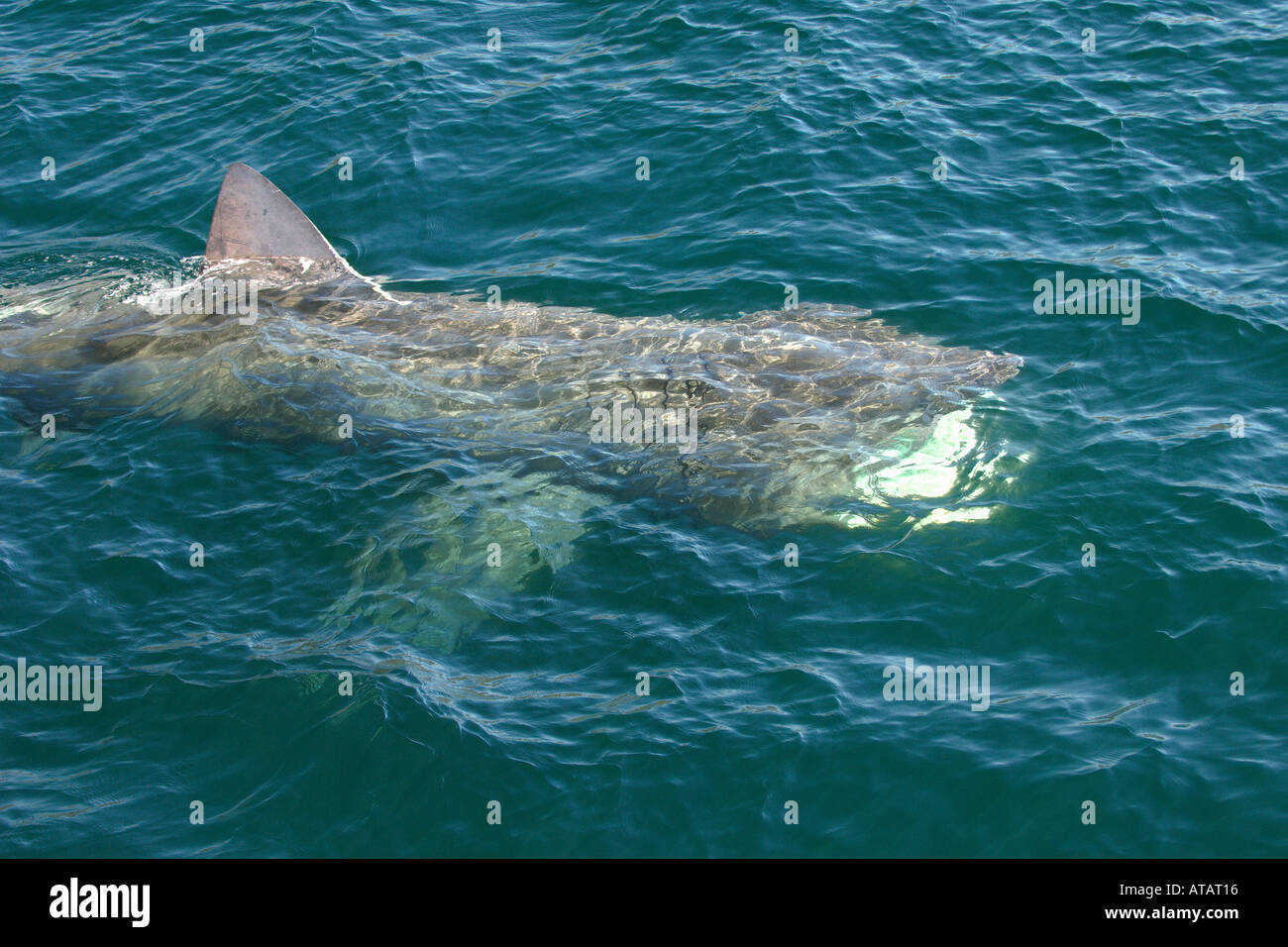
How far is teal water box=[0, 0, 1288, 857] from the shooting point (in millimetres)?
10320

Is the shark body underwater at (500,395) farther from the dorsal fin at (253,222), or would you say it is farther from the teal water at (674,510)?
the teal water at (674,510)

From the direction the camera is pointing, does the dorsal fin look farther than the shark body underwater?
Yes

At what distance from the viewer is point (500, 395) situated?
594 inches

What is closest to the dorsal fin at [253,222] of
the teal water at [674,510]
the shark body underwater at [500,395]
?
the shark body underwater at [500,395]

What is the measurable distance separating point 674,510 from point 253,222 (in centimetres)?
838

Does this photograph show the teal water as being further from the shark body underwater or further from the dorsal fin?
the dorsal fin

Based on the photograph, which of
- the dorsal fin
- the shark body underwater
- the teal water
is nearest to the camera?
the teal water

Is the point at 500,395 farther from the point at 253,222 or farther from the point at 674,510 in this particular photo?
the point at 253,222

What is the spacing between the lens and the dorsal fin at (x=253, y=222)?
1747 centimetres

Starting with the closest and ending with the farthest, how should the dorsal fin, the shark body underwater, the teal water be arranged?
the teal water → the shark body underwater → the dorsal fin

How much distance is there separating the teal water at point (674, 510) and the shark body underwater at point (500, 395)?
39cm

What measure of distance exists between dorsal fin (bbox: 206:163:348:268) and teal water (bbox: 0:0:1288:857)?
1484mm

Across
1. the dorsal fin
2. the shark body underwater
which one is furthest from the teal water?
the dorsal fin
